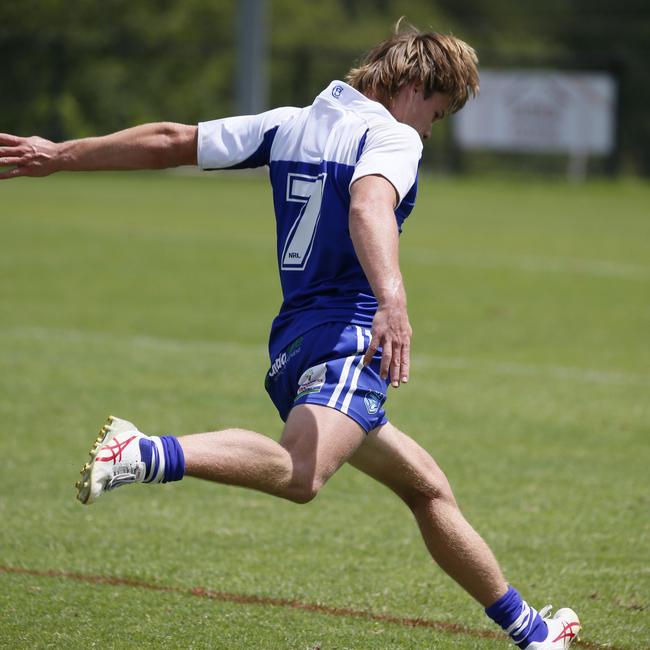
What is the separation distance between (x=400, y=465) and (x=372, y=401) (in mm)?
384

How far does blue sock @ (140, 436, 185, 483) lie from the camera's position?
11.9ft

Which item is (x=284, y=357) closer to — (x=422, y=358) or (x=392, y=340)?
(x=392, y=340)

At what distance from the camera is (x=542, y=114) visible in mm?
32375

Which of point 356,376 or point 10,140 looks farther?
point 10,140

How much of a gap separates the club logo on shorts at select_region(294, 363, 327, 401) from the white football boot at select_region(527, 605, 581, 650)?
121 cm

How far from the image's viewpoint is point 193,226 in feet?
64.8

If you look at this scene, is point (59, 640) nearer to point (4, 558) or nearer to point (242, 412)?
point (4, 558)

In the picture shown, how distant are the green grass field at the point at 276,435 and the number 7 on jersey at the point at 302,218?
1411 mm

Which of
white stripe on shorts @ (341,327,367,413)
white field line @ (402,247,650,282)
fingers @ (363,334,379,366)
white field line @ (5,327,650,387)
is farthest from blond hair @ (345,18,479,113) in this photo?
white field line @ (402,247,650,282)

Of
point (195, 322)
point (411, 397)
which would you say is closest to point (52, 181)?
point (195, 322)

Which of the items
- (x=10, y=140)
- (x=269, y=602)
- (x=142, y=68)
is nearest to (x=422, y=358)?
(x=269, y=602)

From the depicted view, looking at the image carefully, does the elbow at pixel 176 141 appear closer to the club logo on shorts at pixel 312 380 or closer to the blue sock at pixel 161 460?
the club logo on shorts at pixel 312 380

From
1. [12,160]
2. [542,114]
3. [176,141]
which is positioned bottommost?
[542,114]

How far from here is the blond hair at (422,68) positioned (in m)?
4.18
